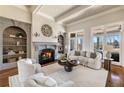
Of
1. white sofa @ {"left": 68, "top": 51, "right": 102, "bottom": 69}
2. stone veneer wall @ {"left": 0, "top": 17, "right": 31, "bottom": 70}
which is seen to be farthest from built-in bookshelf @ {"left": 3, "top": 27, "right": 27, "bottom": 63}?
white sofa @ {"left": 68, "top": 51, "right": 102, "bottom": 69}

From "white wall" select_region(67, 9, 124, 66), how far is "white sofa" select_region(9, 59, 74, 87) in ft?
Answer: 13.0

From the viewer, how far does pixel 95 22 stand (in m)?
6.09

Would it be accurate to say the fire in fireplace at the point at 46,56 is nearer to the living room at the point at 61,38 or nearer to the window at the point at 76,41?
the living room at the point at 61,38

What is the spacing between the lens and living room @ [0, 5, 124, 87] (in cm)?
402

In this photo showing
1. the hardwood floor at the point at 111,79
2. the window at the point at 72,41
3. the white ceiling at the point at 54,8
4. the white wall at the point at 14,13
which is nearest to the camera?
the hardwood floor at the point at 111,79

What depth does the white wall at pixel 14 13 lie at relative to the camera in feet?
13.7

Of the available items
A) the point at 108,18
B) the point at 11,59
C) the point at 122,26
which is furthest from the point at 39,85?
the point at 108,18

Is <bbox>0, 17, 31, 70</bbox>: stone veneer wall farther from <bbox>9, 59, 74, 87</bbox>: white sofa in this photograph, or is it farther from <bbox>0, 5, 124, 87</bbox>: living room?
<bbox>9, 59, 74, 87</bbox>: white sofa

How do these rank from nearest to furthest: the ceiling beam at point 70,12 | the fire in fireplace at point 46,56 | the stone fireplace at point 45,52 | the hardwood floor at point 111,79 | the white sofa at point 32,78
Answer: the white sofa at point 32,78 → the hardwood floor at point 111,79 → the ceiling beam at point 70,12 → the stone fireplace at point 45,52 → the fire in fireplace at point 46,56

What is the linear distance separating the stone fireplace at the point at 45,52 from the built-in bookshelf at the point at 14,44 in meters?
0.65

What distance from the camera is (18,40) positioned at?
203 inches

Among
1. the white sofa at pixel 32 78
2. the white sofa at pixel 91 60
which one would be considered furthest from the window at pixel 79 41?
the white sofa at pixel 32 78
